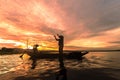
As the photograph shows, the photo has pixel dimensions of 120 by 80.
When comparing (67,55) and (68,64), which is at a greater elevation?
A: (67,55)

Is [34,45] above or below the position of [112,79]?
above

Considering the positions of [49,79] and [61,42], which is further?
[61,42]

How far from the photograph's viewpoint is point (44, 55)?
2434 inches

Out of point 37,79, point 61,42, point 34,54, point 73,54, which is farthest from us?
point 34,54

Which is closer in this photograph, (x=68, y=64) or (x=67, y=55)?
(x=68, y=64)

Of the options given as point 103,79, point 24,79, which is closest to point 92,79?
point 103,79

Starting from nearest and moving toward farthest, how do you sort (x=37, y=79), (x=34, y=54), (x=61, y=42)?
1. (x=37, y=79)
2. (x=61, y=42)
3. (x=34, y=54)

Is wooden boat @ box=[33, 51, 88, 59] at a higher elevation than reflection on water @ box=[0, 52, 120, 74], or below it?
higher

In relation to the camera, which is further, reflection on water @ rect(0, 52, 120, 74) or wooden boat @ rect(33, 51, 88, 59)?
wooden boat @ rect(33, 51, 88, 59)

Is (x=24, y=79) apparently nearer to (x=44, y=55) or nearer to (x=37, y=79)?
(x=37, y=79)

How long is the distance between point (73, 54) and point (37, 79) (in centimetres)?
3985

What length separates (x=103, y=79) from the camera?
66.5 feet

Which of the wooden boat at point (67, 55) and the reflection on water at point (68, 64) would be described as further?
the wooden boat at point (67, 55)

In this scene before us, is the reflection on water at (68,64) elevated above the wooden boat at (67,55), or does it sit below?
below
